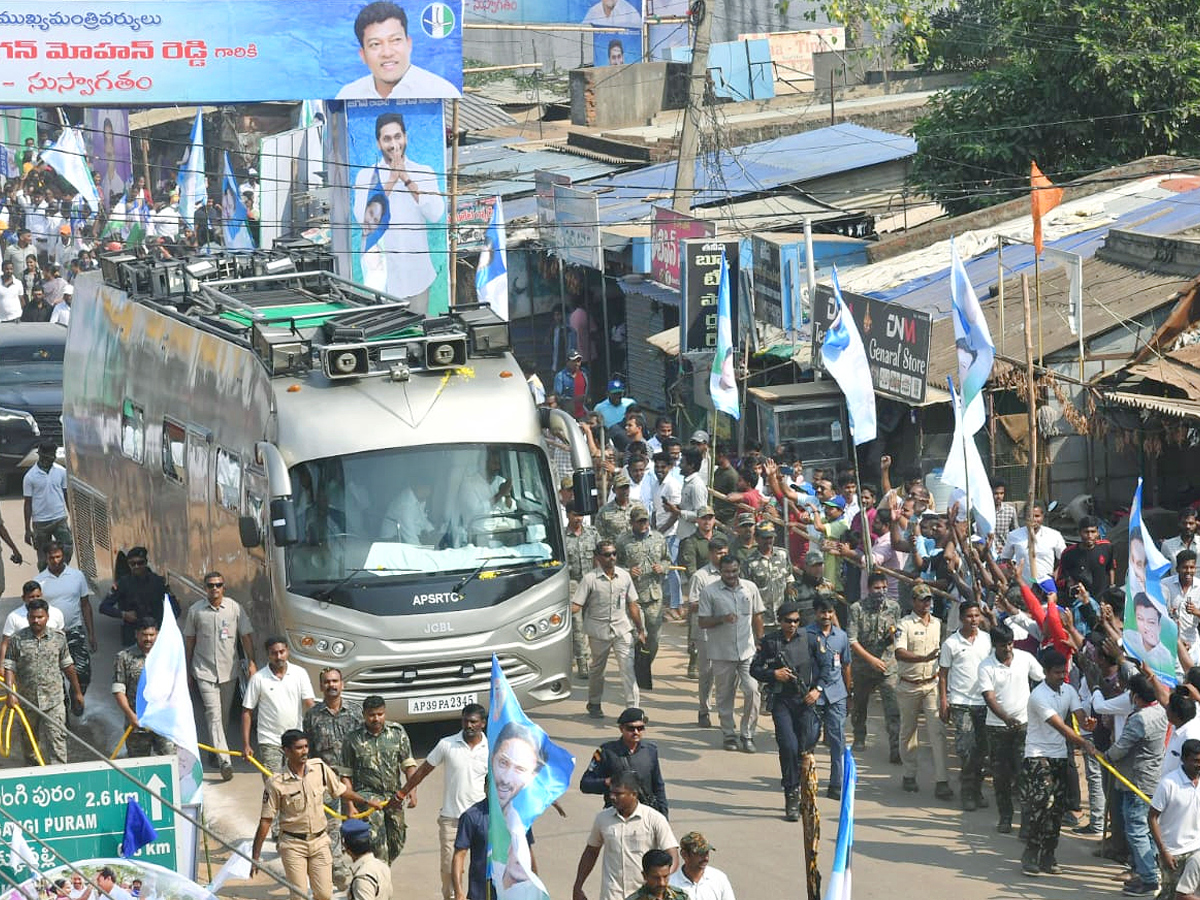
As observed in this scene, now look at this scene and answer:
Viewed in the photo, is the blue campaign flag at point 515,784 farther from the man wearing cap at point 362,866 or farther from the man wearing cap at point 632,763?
the man wearing cap at point 632,763

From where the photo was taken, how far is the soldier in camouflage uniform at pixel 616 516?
16.3 metres

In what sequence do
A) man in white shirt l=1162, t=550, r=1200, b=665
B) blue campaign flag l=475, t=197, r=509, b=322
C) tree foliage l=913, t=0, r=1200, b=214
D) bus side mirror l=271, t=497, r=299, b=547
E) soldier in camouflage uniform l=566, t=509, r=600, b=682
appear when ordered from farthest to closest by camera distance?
tree foliage l=913, t=0, r=1200, b=214, blue campaign flag l=475, t=197, r=509, b=322, soldier in camouflage uniform l=566, t=509, r=600, b=682, man in white shirt l=1162, t=550, r=1200, b=665, bus side mirror l=271, t=497, r=299, b=547

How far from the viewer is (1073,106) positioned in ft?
92.1

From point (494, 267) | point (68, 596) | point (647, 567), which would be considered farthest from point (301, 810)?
point (494, 267)

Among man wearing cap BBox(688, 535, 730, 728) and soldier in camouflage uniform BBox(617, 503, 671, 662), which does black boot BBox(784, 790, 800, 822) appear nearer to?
man wearing cap BBox(688, 535, 730, 728)

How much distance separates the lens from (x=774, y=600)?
15031 mm

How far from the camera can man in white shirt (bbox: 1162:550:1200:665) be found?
13.0m

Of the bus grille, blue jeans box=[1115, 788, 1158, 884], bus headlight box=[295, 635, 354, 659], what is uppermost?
bus headlight box=[295, 635, 354, 659]

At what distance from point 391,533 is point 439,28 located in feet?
55.8

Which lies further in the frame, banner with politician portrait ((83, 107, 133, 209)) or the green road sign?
banner with politician portrait ((83, 107, 133, 209))

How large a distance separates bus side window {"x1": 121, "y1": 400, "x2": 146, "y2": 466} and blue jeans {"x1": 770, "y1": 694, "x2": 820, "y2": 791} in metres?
6.48

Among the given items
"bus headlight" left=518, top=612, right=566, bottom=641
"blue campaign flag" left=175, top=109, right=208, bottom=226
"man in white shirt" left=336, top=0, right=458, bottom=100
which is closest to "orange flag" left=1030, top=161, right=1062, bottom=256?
"bus headlight" left=518, top=612, right=566, bottom=641

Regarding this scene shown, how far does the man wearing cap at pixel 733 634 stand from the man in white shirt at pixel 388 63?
16.4 m

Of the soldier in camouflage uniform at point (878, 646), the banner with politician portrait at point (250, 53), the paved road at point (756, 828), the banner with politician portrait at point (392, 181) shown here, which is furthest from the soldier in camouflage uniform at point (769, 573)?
the banner with politician portrait at point (250, 53)
